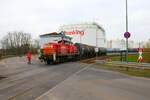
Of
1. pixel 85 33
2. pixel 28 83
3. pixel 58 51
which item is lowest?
pixel 28 83

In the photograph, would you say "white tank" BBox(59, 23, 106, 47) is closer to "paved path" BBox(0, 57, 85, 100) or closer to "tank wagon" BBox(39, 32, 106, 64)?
"tank wagon" BBox(39, 32, 106, 64)

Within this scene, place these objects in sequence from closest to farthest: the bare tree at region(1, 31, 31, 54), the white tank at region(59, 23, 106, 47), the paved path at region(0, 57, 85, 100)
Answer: the paved path at region(0, 57, 85, 100) → the white tank at region(59, 23, 106, 47) → the bare tree at region(1, 31, 31, 54)

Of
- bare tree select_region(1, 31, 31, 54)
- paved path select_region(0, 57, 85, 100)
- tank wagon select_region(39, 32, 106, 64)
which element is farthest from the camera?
bare tree select_region(1, 31, 31, 54)

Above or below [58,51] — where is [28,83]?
below

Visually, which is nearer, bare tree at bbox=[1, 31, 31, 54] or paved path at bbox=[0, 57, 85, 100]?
paved path at bbox=[0, 57, 85, 100]

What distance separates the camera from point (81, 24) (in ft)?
352

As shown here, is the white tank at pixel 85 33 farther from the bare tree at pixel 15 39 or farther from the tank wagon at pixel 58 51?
the tank wagon at pixel 58 51

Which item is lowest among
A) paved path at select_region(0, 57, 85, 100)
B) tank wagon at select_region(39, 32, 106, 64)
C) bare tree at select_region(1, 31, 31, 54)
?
paved path at select_region(0, 57, 85, 100)

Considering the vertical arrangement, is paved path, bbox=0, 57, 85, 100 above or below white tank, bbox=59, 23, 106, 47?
below

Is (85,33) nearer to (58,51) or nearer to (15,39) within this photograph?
(15,39)

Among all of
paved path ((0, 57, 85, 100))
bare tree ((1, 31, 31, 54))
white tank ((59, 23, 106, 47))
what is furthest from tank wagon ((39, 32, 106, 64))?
bare tree ((1, 31, 31, 54))

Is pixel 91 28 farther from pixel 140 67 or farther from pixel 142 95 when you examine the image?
pixel 142 95

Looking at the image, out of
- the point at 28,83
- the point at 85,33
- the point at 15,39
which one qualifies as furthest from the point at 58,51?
the point at 15,39

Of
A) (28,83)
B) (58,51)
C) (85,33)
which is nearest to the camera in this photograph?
(28,83)
